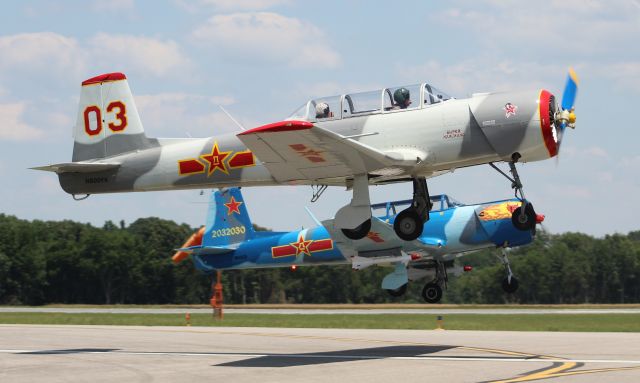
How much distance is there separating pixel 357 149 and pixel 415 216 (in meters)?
2.95

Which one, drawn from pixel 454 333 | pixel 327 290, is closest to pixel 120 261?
pixel 327 290

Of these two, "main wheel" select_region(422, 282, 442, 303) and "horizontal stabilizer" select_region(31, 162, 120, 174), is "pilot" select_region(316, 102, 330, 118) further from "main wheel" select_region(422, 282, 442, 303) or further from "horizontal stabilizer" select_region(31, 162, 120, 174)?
"main wheel" select_region(422, 282, 442, 303)

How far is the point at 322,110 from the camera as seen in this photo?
66.2 ft

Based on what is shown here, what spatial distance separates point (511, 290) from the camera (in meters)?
24.4

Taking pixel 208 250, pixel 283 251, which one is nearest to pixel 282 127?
pixel 283 251

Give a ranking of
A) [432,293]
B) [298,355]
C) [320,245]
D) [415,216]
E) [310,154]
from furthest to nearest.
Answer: [320,245]
[432,293]
[298,355]
[415,216]
[310,154]

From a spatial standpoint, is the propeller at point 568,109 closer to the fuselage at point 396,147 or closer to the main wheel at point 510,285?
the fuselage at point 396,147

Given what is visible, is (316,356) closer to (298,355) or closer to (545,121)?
(298,355)

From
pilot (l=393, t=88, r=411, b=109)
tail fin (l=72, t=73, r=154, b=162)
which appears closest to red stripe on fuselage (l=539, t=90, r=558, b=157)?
pilot (l=393, t=88, r=411, b=109)

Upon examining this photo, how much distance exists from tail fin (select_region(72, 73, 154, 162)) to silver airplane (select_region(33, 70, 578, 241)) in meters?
0.04

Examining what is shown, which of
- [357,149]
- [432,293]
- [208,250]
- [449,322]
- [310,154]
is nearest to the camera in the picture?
[357,149]

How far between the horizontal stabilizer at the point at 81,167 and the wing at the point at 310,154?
436cm

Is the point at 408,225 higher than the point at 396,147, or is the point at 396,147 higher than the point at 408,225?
the point at 396,147

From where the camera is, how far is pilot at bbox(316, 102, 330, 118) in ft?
66.0
